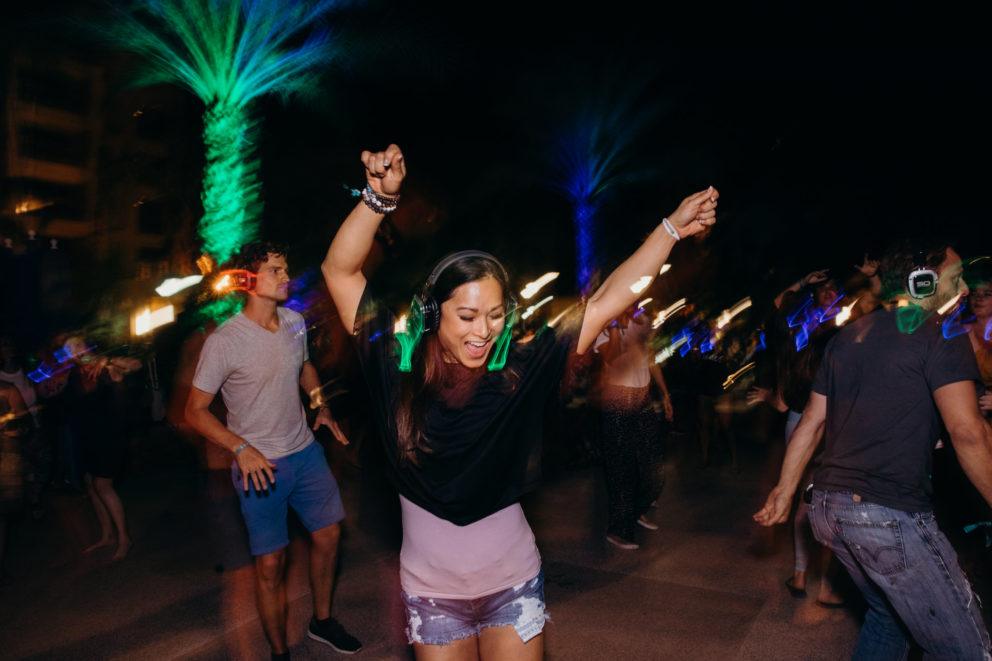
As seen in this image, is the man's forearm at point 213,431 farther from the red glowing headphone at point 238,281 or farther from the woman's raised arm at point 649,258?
the woman's raised arm at point 649,258

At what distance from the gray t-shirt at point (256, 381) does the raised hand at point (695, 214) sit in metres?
2.58

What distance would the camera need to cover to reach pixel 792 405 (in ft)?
15.5

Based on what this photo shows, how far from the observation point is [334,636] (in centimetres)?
429

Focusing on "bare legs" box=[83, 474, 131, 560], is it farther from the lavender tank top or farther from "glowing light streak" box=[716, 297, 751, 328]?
"glowing light streak" box=[716, 297, 751, 328]

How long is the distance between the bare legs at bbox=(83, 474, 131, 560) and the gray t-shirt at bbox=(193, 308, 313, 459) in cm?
308

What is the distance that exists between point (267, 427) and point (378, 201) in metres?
2.21

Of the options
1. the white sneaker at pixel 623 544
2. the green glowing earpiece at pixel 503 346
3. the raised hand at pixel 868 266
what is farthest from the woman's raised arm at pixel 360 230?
the white sneaker at pixel 623 544

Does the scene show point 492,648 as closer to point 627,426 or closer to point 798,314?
point 627,426

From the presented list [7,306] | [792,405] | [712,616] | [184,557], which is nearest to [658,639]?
[712,616]

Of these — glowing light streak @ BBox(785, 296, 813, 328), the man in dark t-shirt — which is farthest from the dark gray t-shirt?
glowing light streak @ BBox(785, 296, 813, 328)

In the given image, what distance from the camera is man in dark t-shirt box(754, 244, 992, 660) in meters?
2.58

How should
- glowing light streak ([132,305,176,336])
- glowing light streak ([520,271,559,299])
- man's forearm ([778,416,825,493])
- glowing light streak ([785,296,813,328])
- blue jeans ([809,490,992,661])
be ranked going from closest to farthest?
blue jeans ([809,490,992,661]) → man's forearm ([778,416,825,493]) → glowing light streak ([785,296,813,328]) → glowing light streak ([520,271,559,299]) → glowing light streak ([132,305,176,336])

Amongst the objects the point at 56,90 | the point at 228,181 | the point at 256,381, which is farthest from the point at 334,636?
the point at 56,90

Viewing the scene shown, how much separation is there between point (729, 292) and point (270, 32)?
15.4m
